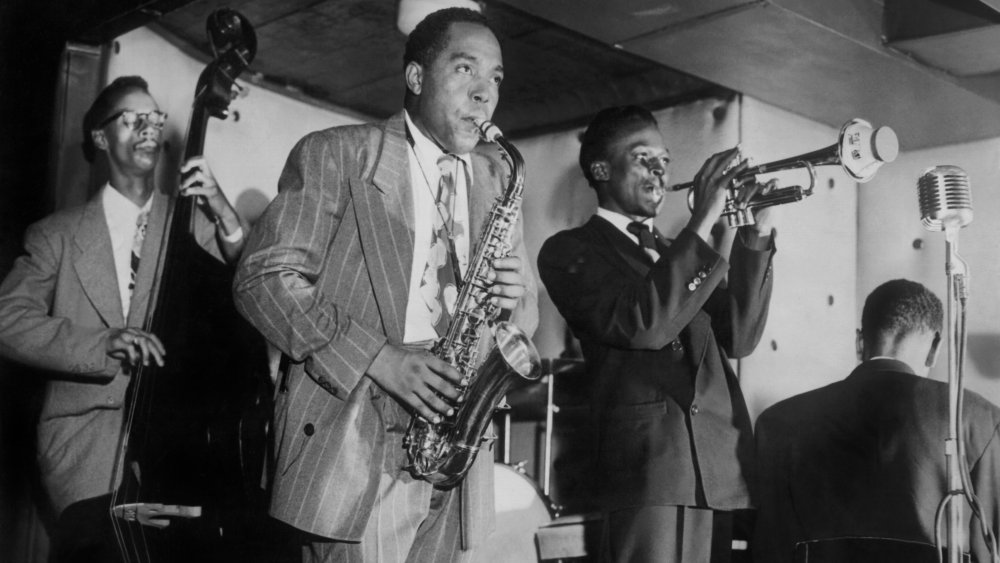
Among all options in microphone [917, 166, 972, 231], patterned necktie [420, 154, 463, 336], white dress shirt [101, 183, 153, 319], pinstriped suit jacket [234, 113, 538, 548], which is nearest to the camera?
pinstriped suit jacket [234, 113, 538, 548]

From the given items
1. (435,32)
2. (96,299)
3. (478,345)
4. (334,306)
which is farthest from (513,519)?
(435,32)

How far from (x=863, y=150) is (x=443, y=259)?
1432 millimetres

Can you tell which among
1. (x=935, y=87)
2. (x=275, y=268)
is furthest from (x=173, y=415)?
(x=935, y=87)

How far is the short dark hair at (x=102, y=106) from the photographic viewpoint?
3615mm

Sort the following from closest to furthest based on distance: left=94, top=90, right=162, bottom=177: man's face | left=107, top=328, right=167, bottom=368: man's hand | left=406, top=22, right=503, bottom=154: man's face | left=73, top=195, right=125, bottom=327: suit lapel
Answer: left=406, top=22, right=503, bottom=154: man's face, left=107, top=328, right=167, bottom=368: man's hand, left=73, top=195, right=125, bottom=327: suit lapel, left=94, top=90, right=162, bottom=177: man's face

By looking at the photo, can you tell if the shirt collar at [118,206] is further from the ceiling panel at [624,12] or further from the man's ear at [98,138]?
the ceiling panel at [624,12]

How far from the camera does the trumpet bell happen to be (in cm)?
293

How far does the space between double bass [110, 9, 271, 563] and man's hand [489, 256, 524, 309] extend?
2.53ft

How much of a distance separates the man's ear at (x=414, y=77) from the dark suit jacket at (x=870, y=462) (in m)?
1.76

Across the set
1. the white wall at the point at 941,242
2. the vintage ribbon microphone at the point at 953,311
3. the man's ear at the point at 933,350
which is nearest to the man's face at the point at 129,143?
the vintage ribbon microphone at the point at 953,311

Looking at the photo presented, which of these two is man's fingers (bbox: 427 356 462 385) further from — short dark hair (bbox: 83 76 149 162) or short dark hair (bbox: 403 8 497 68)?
short dark hair (bbox: 83 76 149 162)

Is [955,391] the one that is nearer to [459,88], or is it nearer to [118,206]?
[459,88]

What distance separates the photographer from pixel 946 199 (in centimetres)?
241

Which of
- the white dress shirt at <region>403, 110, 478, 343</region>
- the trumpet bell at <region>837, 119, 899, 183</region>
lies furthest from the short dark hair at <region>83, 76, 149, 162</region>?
the trumpet bell at <region>837, 119, 899, 183</region>
